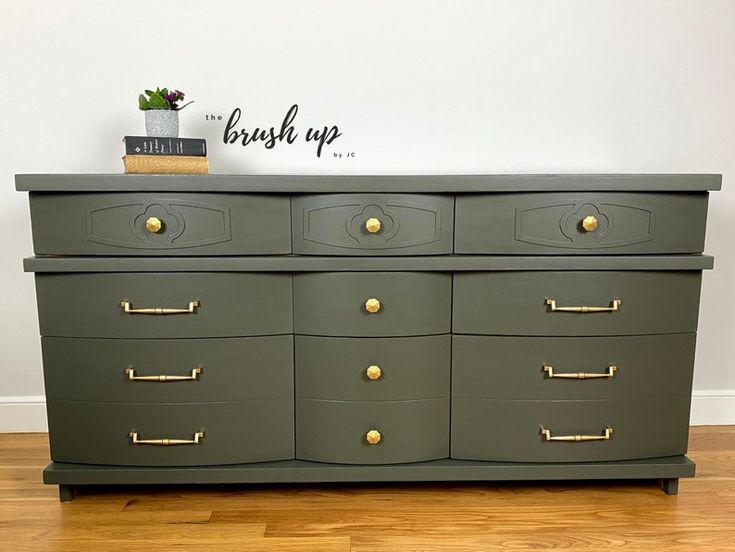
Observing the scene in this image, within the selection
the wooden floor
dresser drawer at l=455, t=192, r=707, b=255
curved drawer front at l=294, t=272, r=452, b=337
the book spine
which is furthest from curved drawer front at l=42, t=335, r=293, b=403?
dresser drawer at l=455, t=192, r=707, b=255

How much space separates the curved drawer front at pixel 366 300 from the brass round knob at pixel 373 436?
0.27 metres

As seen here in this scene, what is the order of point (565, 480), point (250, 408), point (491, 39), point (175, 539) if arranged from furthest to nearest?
point (491, 39), point (565, 480), point (250, 408), point (175, 539)

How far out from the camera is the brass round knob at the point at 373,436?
5.04 ft

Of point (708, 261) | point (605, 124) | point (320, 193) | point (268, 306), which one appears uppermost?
point (605, 124)

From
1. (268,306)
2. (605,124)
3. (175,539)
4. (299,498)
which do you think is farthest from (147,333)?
(605,124)

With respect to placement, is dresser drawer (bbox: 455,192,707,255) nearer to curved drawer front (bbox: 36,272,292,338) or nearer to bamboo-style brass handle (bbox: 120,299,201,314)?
curved drawer front (bbox: 36,272,292,338)

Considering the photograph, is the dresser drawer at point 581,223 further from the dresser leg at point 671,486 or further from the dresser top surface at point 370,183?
the dresser leg at point 671,486

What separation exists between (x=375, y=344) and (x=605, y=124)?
1152 millimetres

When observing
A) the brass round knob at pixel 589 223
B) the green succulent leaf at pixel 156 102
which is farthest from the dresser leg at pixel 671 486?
the green succulent leaf at pixel 156 102

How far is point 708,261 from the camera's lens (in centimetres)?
150

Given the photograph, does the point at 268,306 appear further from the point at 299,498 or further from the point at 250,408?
the point at 299,498

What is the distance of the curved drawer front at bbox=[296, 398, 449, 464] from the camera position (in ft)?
5.06

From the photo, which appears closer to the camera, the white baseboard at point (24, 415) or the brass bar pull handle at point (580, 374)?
the brass bar pull handle at point (580, 374)

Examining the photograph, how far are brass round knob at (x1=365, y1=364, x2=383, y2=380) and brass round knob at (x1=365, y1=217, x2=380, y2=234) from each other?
1.18ft
